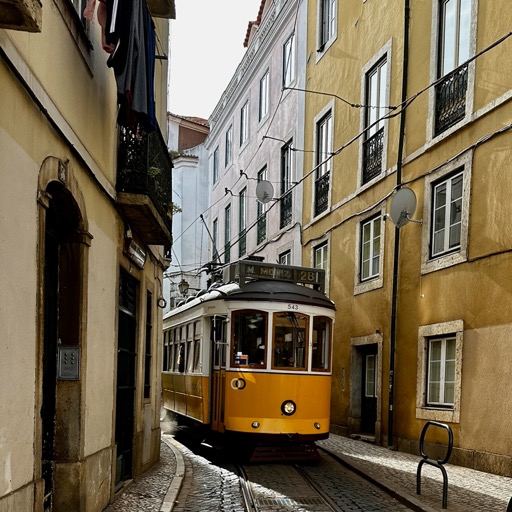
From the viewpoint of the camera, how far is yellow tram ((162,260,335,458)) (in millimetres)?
11031

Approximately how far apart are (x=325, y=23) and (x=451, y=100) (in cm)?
788

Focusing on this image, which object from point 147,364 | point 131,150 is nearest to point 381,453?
point 147,364

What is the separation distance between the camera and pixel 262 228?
24.4 meters

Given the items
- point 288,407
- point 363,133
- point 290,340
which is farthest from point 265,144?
point 288,407

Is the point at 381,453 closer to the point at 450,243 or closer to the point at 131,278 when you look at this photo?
the point at 450,243

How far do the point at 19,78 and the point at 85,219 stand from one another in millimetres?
2189

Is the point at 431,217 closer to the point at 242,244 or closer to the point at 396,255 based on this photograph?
the point at 396,255

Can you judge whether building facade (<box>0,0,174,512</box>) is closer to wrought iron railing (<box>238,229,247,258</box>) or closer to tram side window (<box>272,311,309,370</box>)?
tram side window (<box>272,311,309,370</box>)

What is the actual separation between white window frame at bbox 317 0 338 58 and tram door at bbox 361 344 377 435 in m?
8.07

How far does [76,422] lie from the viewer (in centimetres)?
667

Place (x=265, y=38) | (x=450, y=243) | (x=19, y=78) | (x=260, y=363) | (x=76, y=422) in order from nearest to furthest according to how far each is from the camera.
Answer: (x=19, y=78) → (x=76, y=422) → (x=260, y=363) → (x=450, y=243) → (x=265, y=38)

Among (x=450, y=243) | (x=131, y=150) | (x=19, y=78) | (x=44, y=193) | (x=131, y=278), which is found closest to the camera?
(x=19, y=78)

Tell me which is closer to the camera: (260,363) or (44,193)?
(44,193)

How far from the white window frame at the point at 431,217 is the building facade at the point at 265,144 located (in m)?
6.60
